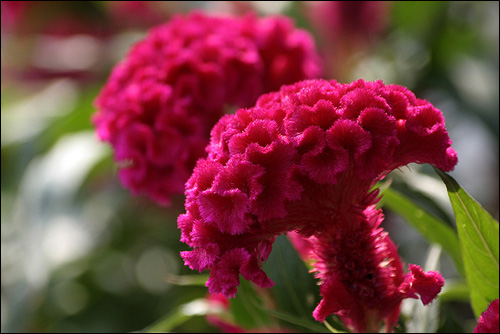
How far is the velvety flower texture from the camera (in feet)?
3.63

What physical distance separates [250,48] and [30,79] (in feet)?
5.29

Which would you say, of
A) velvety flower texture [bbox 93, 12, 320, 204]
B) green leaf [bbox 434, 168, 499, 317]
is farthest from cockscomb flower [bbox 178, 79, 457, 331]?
velvety flower texture [bbox 93, 12, 320, 204]

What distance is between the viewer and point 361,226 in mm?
784

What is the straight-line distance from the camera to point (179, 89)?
1.13 meters

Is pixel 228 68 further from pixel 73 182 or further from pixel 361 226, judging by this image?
pixel 73 182

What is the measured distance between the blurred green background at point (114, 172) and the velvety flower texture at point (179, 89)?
435mm

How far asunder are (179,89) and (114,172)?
37.3 inches

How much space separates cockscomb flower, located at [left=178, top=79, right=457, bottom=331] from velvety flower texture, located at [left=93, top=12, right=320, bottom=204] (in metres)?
0.36

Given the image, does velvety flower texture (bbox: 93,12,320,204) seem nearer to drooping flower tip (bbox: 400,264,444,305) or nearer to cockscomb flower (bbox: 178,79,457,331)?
cockscomb flower (bbox: 178,79,457,331)

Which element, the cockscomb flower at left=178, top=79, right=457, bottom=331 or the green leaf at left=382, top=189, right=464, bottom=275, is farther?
the green leaf at left=382, top=189, right=464, bottom=275

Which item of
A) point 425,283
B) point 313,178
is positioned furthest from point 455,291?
point 313,178

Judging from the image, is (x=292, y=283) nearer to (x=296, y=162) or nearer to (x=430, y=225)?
(x=430, y=225)

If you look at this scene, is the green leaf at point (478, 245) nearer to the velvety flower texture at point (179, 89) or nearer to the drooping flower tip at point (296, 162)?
the drooping flower tip at point (296, 162)

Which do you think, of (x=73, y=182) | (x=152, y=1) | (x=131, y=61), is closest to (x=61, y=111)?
(x=73, y=182)
